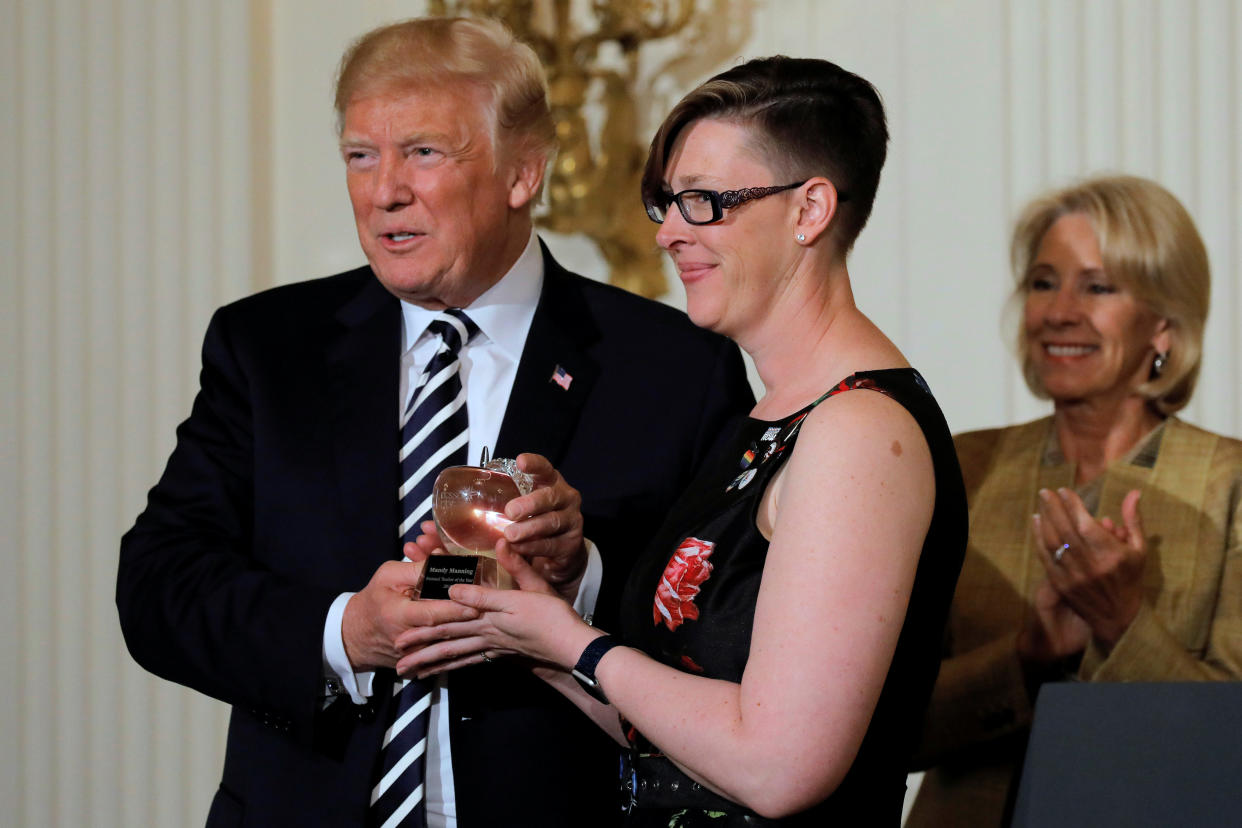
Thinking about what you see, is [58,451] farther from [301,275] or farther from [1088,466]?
[1088,466]

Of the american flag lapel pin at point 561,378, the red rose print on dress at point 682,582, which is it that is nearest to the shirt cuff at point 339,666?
the american flag lapel pin at point 561,378

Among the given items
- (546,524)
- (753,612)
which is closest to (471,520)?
(546,524)

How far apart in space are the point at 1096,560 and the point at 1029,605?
0.80ft

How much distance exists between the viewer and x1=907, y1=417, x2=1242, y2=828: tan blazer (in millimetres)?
2484

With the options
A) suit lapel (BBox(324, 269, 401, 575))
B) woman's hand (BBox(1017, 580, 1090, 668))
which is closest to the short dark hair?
suit lapel (BBox(324, 269, 401, 575))

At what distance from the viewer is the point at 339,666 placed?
2.08 m

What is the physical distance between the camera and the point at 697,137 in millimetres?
1762

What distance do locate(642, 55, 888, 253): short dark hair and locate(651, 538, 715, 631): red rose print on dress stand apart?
1.35 ft

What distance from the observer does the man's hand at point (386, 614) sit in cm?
182

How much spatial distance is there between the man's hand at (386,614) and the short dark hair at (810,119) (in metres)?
0.67

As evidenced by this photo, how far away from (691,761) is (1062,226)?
1.75m

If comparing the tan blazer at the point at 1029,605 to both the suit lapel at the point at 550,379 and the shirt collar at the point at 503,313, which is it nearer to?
the suit lapel at the point at 550,379

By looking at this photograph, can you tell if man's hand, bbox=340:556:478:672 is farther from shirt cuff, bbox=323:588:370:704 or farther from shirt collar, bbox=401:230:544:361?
shirt collar, bbox=401:230:544:361

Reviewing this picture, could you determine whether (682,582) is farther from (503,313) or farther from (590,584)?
(503,313)
